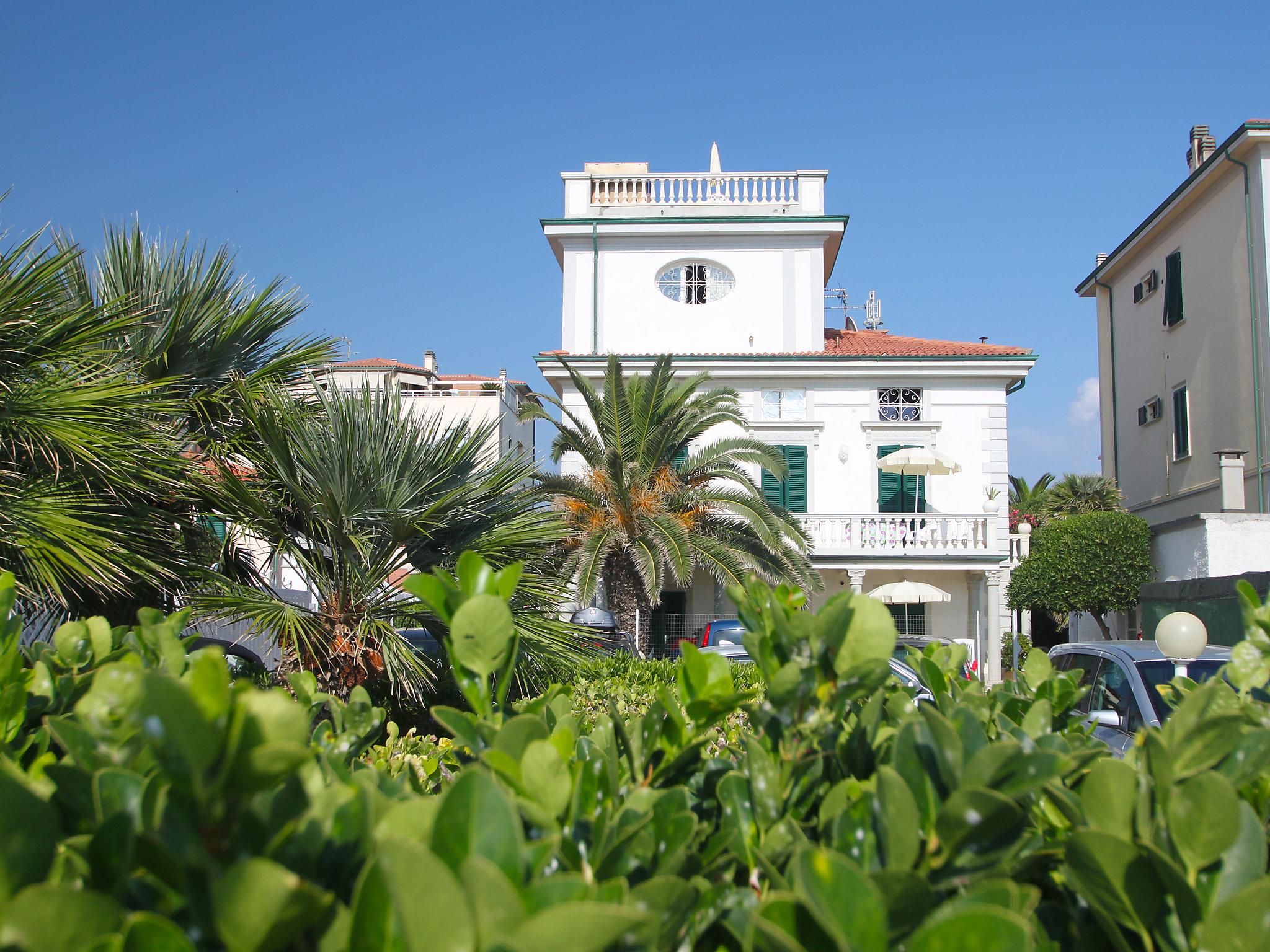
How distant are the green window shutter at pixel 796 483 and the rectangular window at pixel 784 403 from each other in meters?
0.82

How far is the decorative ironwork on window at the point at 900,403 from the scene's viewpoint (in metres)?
21.3

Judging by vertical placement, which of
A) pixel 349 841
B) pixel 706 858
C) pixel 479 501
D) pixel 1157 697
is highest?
pixel 479 501

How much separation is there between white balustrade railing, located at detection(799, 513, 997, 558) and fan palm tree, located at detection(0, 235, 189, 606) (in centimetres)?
1556

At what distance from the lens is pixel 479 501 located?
727cm

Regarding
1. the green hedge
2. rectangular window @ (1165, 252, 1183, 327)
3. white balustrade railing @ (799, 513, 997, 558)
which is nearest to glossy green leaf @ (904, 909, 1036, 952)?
the green hedge

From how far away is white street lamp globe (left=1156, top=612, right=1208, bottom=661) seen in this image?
4.46 meters

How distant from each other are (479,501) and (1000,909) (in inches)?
265

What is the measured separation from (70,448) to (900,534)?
1727 cm

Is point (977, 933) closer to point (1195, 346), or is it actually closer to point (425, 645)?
point (425, 645)

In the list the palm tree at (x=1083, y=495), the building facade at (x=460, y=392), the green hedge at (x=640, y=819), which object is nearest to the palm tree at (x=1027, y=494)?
the palm tree at (x=1083, y=495)

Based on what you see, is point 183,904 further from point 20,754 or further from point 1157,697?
point 1157,697

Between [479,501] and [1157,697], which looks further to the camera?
[479,501]

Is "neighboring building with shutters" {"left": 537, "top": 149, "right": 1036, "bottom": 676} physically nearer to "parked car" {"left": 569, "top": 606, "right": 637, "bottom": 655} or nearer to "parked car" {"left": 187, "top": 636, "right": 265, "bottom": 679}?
"parked car" {"left": 569, "top": 606, "right": 637, "bottom": 655}

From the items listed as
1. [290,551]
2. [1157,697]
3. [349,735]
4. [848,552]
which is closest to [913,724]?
[349,735]
